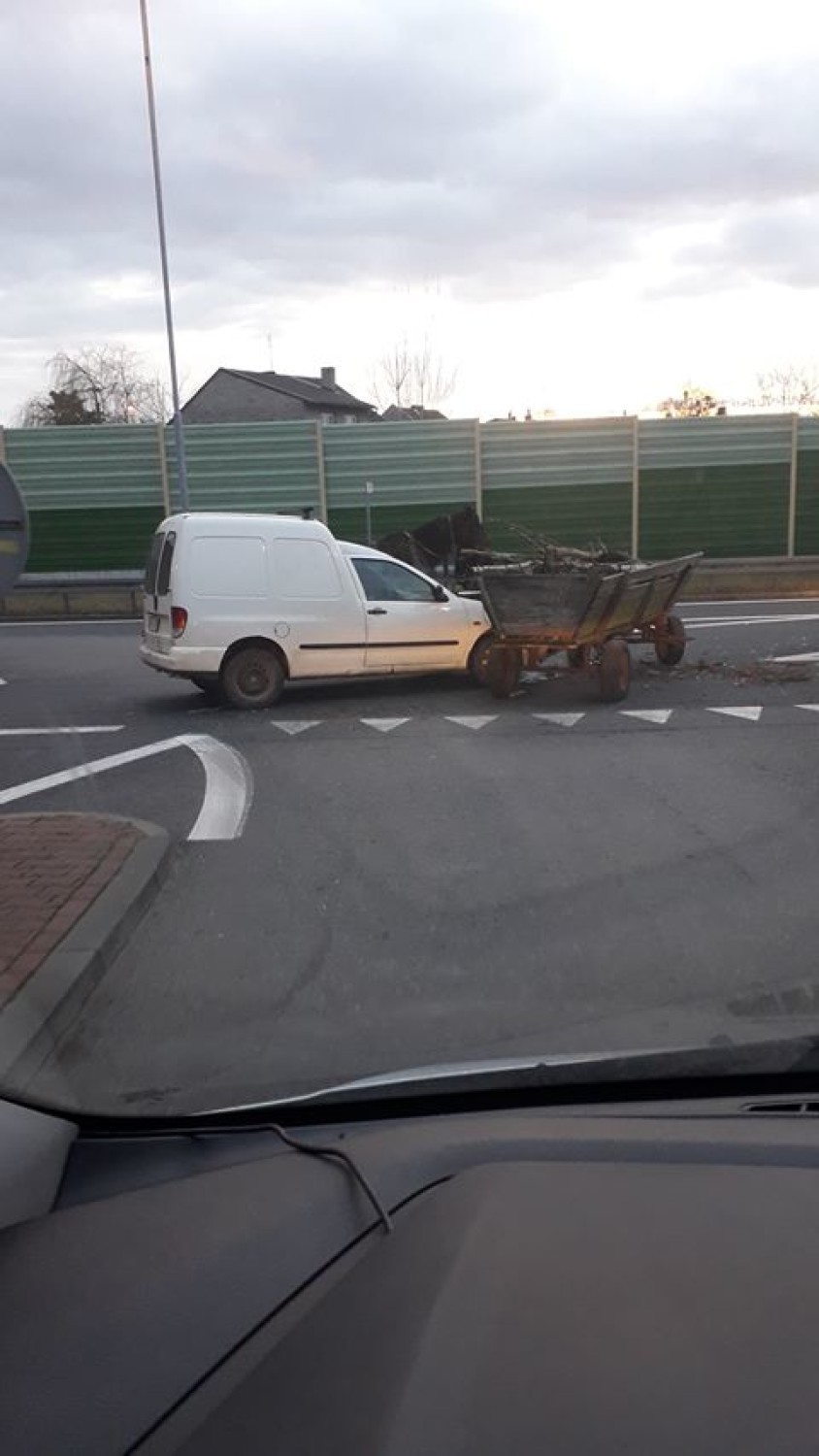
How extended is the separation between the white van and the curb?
243 inches

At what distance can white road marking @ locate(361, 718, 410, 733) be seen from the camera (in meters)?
12.6

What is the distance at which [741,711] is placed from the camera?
42.3 feet

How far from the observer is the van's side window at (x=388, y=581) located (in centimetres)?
1413

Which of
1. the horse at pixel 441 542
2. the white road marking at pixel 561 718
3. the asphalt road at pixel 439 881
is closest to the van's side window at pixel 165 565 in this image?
the asphalt road at pixel 439 881

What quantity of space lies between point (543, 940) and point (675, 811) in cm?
303

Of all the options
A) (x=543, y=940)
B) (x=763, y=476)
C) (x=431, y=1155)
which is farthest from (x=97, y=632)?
(x=431, y=1155)

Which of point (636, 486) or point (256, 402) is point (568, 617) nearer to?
point (636, 486)

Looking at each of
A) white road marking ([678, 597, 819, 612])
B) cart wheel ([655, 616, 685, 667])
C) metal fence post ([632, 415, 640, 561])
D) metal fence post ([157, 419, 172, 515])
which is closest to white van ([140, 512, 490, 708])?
cart wheel ([655, 616, 685, 667])

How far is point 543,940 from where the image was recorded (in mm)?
5934

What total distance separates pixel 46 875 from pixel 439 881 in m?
2.07

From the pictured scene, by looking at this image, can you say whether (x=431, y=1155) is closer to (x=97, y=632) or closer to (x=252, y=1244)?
(x=252, y=1244)

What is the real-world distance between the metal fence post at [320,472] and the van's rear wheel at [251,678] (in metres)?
18.6

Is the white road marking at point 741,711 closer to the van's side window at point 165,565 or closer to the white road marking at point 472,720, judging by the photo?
the white road marking at point 472,720

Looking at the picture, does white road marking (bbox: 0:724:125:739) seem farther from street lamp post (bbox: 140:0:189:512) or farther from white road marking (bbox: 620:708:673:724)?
street lamp post (bbox: 140:0:189:512)
